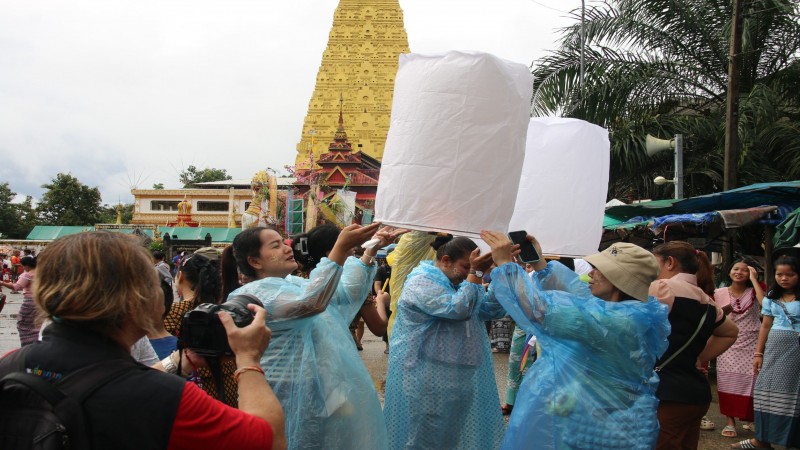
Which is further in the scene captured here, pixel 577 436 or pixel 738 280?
pixel 738 280

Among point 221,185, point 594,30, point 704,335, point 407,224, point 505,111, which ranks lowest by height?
point 221,185

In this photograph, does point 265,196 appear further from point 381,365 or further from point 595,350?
point 595,350

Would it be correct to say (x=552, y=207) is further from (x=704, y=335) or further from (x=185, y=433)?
(x=185, y=433)

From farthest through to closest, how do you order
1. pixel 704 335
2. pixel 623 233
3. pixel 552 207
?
pixel 623 233 → pixel 552 207 → pixel 704 335

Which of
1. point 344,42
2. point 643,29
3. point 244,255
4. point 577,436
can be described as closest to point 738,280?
point 577,436

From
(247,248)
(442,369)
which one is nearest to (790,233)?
(442,369)

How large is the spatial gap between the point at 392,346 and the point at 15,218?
5496cm

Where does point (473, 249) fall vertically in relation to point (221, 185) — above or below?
above

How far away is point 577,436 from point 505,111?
56.6 inches

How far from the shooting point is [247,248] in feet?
10.3

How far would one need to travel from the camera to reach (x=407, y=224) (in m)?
2.98

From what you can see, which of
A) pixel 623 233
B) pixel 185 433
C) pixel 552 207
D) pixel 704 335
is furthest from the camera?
pixel 623 233

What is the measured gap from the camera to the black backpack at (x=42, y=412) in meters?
1.38

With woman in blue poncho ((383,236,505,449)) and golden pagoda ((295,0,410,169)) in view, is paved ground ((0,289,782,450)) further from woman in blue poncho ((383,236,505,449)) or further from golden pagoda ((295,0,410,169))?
golden pagoda ((295,0,410,169))
